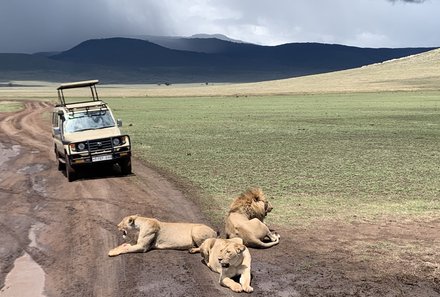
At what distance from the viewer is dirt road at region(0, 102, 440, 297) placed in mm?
8805

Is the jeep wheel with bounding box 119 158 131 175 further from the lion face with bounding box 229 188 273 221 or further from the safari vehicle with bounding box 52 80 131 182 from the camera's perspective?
the lion face with bounding box 229 188 273 221

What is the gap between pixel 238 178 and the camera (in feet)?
59.6

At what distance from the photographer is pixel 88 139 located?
18297 millimetres

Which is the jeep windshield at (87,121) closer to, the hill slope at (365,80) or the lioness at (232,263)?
the lioness at (232,263)

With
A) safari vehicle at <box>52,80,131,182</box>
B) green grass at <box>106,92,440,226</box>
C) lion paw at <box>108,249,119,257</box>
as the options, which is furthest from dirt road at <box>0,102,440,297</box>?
safari vehicle at <box>52,80,131,182</box>

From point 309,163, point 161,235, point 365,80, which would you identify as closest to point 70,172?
point 161,235

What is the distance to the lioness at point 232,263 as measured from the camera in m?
8.52

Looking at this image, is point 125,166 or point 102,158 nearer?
point 102,158

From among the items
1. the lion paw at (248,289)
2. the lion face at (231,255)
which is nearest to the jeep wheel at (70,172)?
the lion face at (231,255)

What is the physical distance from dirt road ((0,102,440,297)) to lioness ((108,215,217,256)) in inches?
6.5

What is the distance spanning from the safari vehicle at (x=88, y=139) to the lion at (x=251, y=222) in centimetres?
852

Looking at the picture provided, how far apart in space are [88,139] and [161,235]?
28.4 ft

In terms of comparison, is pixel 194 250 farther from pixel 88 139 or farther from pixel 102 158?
pixel 88 139

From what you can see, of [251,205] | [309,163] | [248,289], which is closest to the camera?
[248,289]
